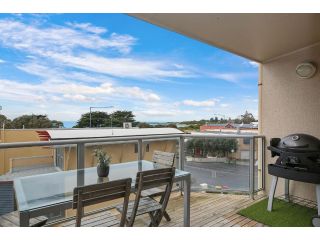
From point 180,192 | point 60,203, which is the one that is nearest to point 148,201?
point 60,203

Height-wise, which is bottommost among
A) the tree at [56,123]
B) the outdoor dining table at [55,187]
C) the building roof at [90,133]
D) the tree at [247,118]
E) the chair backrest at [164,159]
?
the outdoor dining table at [55,187]

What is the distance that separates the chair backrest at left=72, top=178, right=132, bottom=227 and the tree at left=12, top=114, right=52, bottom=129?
5.98 metres

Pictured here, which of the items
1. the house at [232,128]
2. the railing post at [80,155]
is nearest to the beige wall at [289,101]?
the house at [232,128]

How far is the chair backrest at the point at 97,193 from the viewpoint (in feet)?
5.85

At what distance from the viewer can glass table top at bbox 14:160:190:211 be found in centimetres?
199

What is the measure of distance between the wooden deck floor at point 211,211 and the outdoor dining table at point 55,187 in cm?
49

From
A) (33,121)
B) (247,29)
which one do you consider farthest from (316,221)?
(33,121)

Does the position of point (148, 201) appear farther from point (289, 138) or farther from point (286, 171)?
point (289, 138)

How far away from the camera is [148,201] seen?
2.87 m

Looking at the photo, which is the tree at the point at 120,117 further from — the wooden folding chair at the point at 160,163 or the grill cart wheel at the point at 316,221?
the grill cart wheel at the point at 316,221

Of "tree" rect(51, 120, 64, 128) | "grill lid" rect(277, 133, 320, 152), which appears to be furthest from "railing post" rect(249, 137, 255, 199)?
"tree" rect(51, 120, 64, 128)

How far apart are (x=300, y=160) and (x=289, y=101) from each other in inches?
52.4

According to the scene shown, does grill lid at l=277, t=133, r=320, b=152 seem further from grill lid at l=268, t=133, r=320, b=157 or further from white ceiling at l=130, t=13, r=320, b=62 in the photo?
white ceiling at l=130, t=13, r=320, b=62

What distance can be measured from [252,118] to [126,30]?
263 inches
